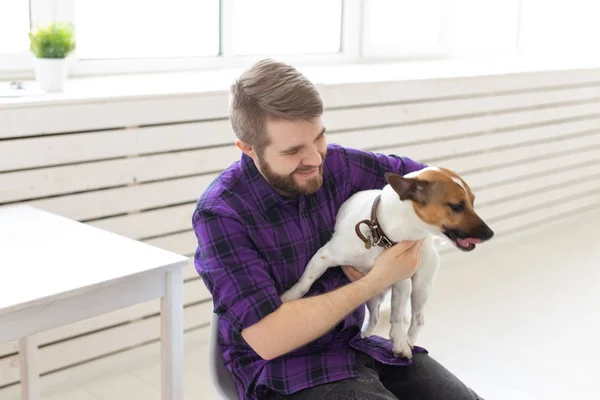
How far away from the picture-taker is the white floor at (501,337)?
8.42 feet

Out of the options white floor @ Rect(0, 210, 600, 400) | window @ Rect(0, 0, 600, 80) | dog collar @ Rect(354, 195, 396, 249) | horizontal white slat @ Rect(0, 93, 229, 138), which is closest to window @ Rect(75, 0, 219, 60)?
window @ Rect(0, 0, 600, 80)

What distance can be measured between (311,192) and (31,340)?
970 mm

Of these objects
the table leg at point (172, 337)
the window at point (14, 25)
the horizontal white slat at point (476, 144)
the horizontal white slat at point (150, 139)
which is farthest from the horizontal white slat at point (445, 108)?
the table leg at point (172, 337)

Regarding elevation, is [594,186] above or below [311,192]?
below

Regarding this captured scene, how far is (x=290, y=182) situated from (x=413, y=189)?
25 cm

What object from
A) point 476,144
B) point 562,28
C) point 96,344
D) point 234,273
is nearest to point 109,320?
point 96,344

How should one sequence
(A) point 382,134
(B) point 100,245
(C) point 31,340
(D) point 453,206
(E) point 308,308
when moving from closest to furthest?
(E) point 308,308
(D) point 453,206
(B) point 100,245
(C) point 31,340
(A) point 382,134

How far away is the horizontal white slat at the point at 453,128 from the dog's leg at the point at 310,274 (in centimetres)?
151

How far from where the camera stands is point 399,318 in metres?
1.78

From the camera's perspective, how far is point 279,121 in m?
1.51

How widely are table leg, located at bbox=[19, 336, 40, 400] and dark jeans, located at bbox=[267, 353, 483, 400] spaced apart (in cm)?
85

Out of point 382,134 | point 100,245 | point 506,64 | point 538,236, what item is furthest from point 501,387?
point 506,64

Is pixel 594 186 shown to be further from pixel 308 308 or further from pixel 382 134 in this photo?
pixel 308 308

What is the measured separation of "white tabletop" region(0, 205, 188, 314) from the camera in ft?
5.04
